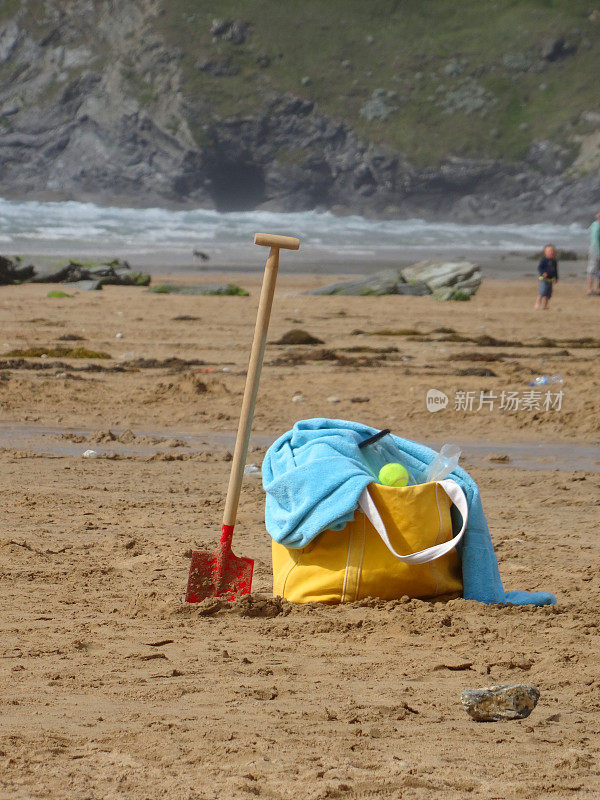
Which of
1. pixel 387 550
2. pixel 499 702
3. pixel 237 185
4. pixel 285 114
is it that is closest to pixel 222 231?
pixel 237 185

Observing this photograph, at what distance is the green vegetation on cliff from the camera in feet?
249

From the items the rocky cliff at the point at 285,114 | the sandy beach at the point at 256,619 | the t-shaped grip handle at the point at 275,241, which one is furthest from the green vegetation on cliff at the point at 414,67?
the t-shaped grip handle at the point at 275,241

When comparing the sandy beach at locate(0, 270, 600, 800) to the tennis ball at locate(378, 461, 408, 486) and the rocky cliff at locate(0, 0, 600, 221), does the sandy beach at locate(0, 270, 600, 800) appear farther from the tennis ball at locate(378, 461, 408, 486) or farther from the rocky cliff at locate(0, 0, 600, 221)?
the rocky cliff at locate(0, 0, 600, 221)

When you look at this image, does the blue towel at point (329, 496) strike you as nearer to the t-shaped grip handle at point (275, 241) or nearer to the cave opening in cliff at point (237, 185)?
the t-shaped grip handle at point (275, 241)

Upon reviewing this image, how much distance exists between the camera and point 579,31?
8000cm

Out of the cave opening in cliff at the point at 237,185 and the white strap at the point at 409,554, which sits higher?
the cave opening in cliff at the point at 237,185

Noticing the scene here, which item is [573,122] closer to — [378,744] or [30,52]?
[30,52]

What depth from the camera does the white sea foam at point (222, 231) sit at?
3981 cm

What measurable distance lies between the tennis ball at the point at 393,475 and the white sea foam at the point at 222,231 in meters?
31.0

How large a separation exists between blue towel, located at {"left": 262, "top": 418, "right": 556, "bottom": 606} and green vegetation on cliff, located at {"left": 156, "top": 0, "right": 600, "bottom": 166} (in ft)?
236

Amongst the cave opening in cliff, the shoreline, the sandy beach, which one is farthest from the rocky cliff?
the sandy beach

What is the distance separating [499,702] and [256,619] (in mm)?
1163

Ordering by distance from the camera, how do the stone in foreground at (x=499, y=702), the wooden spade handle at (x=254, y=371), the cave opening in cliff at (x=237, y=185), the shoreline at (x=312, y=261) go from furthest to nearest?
the cave opening in cliff at (x=237, y=185) < the shoreline at (x=312, y=261) < the wooden spade handle at (x=254, y=371) < the stone in foreground at (x=499, y=702)

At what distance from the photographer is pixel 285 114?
7606cm
